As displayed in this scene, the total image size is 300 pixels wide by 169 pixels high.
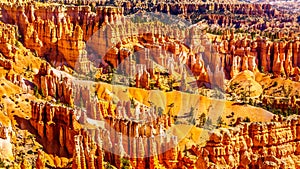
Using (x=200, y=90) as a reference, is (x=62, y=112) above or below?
above

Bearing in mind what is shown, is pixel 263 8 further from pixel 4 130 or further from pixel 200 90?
pixel 4 130

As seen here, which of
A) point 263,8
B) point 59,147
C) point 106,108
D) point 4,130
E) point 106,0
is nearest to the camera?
point 4,130

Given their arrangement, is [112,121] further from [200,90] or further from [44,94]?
[200,90]

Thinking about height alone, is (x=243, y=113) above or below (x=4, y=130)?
below

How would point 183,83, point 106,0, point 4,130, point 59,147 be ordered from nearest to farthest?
point 4,130
point 59,147
point 183,83
point 106,0

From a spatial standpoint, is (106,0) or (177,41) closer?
(177,41)

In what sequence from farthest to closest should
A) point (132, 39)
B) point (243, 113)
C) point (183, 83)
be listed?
point (132, 39) → point (183, 83) → point (243, 113)

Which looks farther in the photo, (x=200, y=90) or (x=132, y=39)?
(x=132, y=39)

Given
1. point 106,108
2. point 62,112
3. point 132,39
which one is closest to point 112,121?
point 62,112

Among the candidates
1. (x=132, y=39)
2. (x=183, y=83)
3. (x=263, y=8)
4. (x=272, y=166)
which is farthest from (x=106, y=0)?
(x=272, y=166)
